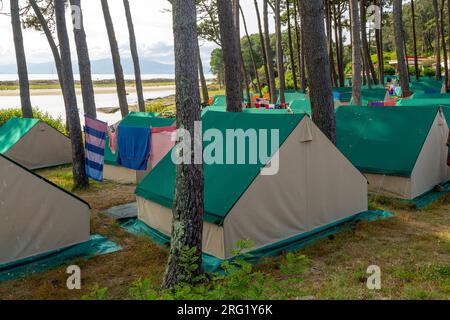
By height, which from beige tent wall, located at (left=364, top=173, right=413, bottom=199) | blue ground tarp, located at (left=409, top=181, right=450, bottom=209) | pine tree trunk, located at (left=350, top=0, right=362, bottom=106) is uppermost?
pine tree trunk, located at (left=350, top=0, right=362, bottom=106)

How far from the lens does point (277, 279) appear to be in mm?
5121

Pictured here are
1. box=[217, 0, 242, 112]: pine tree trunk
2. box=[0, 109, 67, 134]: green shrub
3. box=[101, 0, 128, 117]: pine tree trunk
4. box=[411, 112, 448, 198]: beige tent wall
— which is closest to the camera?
box=[411, 112, 448, 198]: beige tent wall

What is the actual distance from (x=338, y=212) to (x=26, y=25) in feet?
57.5

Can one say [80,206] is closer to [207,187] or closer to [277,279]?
[207,187]

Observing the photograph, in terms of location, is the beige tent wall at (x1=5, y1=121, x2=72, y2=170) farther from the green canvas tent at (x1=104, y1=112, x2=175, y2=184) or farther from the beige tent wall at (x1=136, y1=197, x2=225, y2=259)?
the beige tent wall at (x1=136, y1=197, x2=225, y2=259)

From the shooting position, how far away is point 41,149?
13.5 meters

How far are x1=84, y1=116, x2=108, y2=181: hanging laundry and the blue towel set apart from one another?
32.9 inches

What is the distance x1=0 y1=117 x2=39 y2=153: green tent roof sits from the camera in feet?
42.3

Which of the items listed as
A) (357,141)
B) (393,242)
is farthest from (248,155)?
(357,141)

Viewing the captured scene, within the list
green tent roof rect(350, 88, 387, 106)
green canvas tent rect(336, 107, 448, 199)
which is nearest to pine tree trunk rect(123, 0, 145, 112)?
green tent roof rect(350, 88, 387, 106)

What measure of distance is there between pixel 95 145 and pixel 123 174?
5.13ft

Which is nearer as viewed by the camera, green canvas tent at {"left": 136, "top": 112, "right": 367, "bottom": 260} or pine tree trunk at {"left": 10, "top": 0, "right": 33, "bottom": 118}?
green canvas tent at {"left": 136, "top": 112, "right": 367, "bottom": 260}

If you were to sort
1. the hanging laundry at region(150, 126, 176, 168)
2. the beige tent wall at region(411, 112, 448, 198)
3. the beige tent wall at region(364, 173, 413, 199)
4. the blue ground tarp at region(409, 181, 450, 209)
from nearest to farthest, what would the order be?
1. the blue ground tarp at region(409, 181, 450, 209)
2. the beige tent wall at region(364, 173, 413, 199)
3. the beige tent wall at region(411, 112, 448, 198)
4. the hanging laundry at region(150, 126, 176, 168)

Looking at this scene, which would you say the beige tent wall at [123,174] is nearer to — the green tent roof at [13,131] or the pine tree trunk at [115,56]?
the green tent roof at [13,131]
